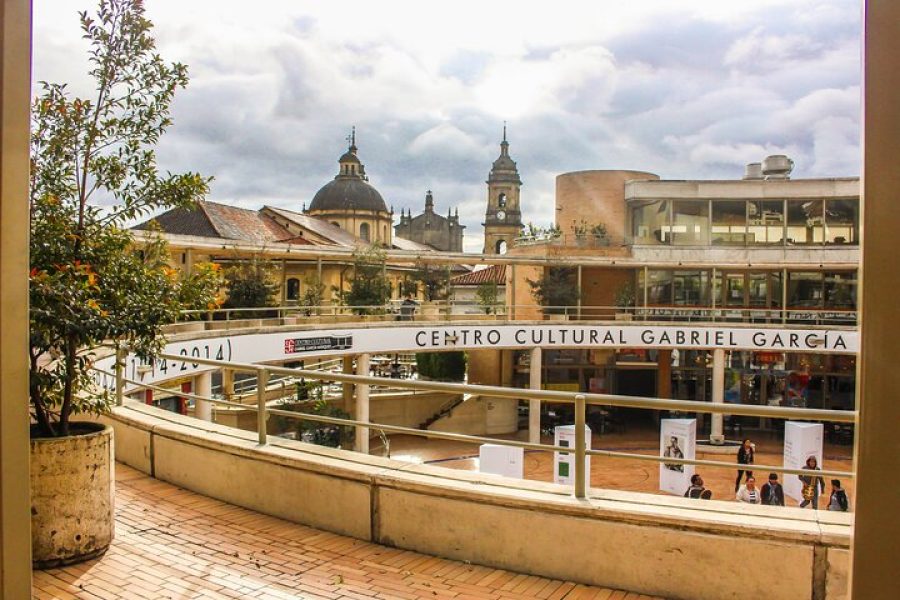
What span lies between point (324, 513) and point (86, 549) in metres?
1.53

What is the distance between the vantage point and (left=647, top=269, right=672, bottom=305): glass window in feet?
101

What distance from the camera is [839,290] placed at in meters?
29.3

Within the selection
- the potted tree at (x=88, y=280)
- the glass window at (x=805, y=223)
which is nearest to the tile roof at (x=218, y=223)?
the glass window at (x=805, y=223)

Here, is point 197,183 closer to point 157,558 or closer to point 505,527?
point 157,558

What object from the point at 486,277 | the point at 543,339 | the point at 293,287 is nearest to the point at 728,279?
the point at 543,339

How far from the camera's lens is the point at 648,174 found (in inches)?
1400

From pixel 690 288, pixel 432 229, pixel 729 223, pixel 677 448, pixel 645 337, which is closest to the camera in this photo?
pixel 677 448

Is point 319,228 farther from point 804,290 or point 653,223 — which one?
point 804,290

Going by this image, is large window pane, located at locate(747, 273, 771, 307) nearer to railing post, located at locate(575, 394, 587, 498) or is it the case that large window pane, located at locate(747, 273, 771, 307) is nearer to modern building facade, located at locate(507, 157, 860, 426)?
modern building facade, located at locate(507, 157, 860, 426)

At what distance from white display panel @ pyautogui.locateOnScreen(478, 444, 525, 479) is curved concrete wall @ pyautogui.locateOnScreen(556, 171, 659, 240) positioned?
21694 millimetres

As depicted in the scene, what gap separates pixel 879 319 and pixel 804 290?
30.8 m

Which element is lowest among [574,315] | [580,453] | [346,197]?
[580,453]

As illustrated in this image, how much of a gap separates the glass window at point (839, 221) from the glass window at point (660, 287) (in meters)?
6.41

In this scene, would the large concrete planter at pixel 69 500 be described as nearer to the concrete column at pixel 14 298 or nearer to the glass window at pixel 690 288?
the concrete column at pixel 14 298
